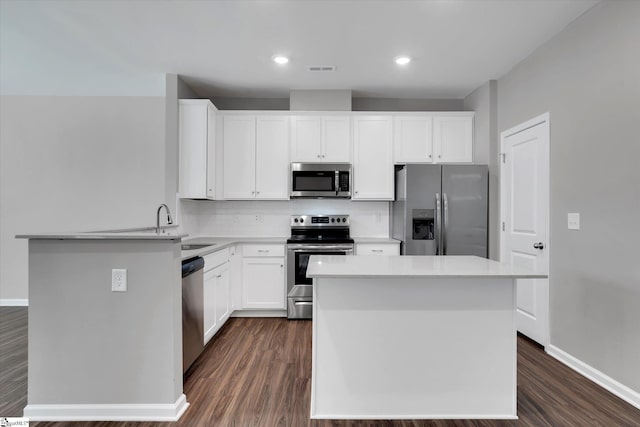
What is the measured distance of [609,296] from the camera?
2.35m

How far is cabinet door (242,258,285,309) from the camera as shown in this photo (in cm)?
398

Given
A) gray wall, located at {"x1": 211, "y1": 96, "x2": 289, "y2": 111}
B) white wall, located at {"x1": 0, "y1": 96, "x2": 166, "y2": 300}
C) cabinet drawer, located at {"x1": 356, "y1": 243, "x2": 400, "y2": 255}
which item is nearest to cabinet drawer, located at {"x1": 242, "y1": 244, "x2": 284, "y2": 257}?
cabinet drawer, located at {"x1": 356, "y1": 243, "x2": 400, "y2": 255}

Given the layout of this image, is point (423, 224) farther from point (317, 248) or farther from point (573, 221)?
point (573, 221)

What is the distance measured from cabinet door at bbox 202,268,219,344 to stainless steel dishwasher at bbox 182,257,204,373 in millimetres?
150

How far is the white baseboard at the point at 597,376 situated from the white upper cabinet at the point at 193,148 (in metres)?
3.78

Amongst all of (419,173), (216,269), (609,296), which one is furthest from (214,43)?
(609,296)

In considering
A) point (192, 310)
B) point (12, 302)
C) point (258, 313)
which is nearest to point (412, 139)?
point (258, 313)

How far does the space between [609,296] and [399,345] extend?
161cm

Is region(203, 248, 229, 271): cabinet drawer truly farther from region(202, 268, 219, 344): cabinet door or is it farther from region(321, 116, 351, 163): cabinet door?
region(321, 116, 351, 163): cabinet door

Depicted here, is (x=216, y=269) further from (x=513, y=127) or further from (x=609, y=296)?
(x=513, y=127)

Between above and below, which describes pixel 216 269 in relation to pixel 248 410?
above

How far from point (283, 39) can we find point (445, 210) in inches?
96.7

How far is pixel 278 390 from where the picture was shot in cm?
233

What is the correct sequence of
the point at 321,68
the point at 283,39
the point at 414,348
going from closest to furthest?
the point at 414,348, the point at 283,39, the point at 321,68
